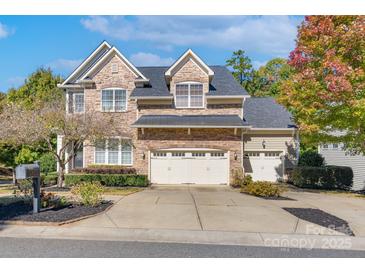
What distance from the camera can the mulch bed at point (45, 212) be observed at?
8.23 metres

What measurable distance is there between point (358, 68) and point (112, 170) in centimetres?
1409

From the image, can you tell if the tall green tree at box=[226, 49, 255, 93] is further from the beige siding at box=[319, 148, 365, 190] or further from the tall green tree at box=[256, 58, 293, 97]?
the beige siding at box=[319, 148, 365, 190]

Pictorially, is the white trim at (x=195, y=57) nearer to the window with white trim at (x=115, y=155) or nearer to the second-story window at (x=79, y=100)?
the window with white trim at (x=115, y=155)

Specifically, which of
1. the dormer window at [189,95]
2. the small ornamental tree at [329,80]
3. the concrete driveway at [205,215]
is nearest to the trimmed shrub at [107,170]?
the dormer window at [189,95]

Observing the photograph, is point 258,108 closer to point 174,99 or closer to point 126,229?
point 174,99

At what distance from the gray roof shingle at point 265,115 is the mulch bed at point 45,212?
13.0 m

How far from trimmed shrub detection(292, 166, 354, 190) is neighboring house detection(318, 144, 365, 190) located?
131 cm

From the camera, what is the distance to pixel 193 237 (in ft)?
23.0

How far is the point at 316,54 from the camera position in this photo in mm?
14242

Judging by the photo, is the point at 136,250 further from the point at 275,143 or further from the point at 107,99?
the point at 275,143

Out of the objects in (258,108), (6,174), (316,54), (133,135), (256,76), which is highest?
(256,76)

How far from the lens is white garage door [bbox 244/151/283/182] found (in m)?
19.2

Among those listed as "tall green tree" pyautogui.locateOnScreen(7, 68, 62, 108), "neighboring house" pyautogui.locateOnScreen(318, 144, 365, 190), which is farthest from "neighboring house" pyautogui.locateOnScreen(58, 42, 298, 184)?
"tall green tree" pyautogui.locateOnScreen(7, 68, 62, 108)
